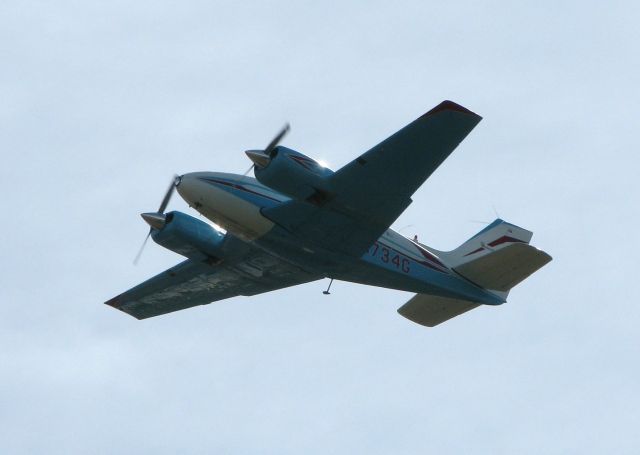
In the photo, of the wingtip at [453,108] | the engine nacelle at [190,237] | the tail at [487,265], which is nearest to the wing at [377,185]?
the wingtip at [453,108]

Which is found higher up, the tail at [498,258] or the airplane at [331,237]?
the tail at [498,258]

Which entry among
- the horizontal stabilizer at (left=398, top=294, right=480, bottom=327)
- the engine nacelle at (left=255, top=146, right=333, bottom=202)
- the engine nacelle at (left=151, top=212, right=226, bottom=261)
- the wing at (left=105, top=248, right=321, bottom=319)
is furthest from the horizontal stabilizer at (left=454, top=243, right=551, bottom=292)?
the engine nacelle at (left=151, top=212, right=226, bottom=261)

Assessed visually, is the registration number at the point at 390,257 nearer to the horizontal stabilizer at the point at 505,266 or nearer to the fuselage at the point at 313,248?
the fuselage at the point at 313,248

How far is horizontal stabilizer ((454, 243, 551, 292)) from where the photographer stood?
38.6 metres

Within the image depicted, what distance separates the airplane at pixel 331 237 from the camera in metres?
34.8

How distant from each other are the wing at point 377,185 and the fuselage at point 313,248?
0.60m

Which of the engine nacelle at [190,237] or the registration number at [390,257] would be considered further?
the engine nacelle at [190,237]

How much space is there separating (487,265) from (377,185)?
6580 mm

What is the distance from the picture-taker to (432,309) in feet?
136

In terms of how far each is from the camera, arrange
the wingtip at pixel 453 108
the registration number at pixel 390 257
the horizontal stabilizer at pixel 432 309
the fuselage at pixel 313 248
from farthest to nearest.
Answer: the horizontal stabilizer at pixel 432 309, the registration number at pixel 390 257, the fuselage at pixel 313 248, the wingtip at pixel 453 108

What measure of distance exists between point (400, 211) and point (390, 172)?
1742 mm

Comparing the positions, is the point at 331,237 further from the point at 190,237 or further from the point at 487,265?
the point at 487,265

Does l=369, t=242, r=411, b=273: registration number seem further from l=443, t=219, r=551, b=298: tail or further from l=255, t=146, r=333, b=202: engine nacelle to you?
l=255, t=146, r=333, b=202: engine nacelle

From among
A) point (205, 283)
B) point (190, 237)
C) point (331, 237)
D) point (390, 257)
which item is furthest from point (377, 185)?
point (205, 283)
